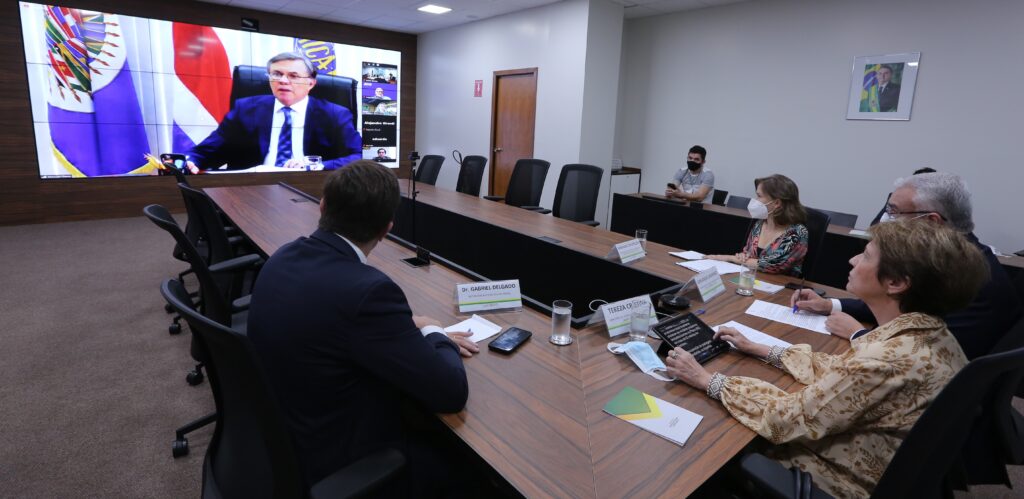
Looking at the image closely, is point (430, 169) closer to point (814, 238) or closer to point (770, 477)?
point (814, 238)

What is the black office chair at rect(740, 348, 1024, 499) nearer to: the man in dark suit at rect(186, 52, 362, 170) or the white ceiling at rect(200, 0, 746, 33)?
the white ceiling at rect(200, 0, 746, 33)

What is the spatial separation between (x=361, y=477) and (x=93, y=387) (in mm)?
2351

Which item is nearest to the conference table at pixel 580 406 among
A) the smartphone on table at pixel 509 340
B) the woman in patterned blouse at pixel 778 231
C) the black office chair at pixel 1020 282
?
the smartphone on table at pixel 509 340

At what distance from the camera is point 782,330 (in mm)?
1795

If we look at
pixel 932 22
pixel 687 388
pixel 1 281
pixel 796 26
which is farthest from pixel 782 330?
pixel 1 281

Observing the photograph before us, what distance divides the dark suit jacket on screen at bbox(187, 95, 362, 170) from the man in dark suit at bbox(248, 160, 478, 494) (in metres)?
6.23

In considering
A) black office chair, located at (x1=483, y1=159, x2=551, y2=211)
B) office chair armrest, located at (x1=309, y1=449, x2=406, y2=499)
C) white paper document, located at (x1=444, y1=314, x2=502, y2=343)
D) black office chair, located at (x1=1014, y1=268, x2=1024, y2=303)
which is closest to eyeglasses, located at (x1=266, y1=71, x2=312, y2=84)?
black office chair, located at (x1=483, y1=159, x2=551, y2=211)

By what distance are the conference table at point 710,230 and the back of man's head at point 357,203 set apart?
3.03 m

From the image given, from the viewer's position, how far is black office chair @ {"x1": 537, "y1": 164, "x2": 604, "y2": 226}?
4.34m

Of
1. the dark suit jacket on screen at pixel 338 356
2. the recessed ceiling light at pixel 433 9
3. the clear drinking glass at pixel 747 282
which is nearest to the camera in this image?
the dark suit jacket on screen at pixel 338 356

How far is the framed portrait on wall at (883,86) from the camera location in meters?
4.50

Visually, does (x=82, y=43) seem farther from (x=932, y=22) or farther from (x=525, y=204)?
(x=932, y=22)

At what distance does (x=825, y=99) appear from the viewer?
504 centimetres

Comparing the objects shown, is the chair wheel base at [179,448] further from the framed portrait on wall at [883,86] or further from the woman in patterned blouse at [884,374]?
the framed portrait on wall at [883,86]
